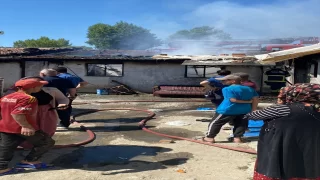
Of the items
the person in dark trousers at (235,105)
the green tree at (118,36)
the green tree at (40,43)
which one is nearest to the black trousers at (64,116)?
the person in dark trousers at (235,105)

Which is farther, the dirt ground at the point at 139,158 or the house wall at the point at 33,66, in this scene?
the house wall at the point at 33,66

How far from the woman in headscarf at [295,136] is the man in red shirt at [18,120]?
3108 mm

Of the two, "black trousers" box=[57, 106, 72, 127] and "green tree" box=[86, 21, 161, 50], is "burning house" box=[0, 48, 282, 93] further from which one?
"green tree" box=[86, 21, 161, 50]

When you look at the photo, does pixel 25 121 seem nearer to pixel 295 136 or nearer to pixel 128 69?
pixel 295 136

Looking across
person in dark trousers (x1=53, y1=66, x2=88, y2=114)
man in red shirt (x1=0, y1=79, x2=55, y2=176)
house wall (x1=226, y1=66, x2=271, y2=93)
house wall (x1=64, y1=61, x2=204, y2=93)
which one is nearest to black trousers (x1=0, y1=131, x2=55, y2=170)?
man in red shirt (x1=0, y1=79, x2=55, y2=176)

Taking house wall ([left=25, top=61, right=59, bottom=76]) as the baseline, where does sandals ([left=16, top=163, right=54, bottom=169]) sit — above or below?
below

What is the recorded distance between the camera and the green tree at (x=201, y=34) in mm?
70875

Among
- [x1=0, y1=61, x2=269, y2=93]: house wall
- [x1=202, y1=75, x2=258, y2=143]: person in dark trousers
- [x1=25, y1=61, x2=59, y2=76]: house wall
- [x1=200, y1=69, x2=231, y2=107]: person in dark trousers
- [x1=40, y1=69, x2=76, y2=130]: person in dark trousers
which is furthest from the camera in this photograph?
[x1=25, y1=61, x2=59, y2=76]: house wall

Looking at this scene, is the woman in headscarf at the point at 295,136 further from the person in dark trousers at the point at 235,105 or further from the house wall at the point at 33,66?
the house wall at the point at 33,66

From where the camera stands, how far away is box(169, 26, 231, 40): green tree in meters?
70.9

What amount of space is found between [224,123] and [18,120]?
12.5ft

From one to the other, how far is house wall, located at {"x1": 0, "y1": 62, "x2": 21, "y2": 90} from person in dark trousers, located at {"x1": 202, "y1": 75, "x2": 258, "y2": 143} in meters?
15.5

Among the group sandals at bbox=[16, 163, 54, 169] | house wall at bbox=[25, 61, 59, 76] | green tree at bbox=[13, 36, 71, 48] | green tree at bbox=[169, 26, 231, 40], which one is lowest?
sandals at bbox=[16, 163, 54, 169]

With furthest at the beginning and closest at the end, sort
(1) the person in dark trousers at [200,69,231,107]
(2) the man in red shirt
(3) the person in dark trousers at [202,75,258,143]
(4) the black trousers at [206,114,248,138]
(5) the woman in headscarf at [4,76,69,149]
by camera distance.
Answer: (1) the person in dark trousers at [200,69,231,107] < (4) the black trousers at [206,114,248,138] < (3) the person in dark trousers at [202,75,258,143] < (5) the woman in headscarf at [4,76,69,149] < (2) the man in red shirt
